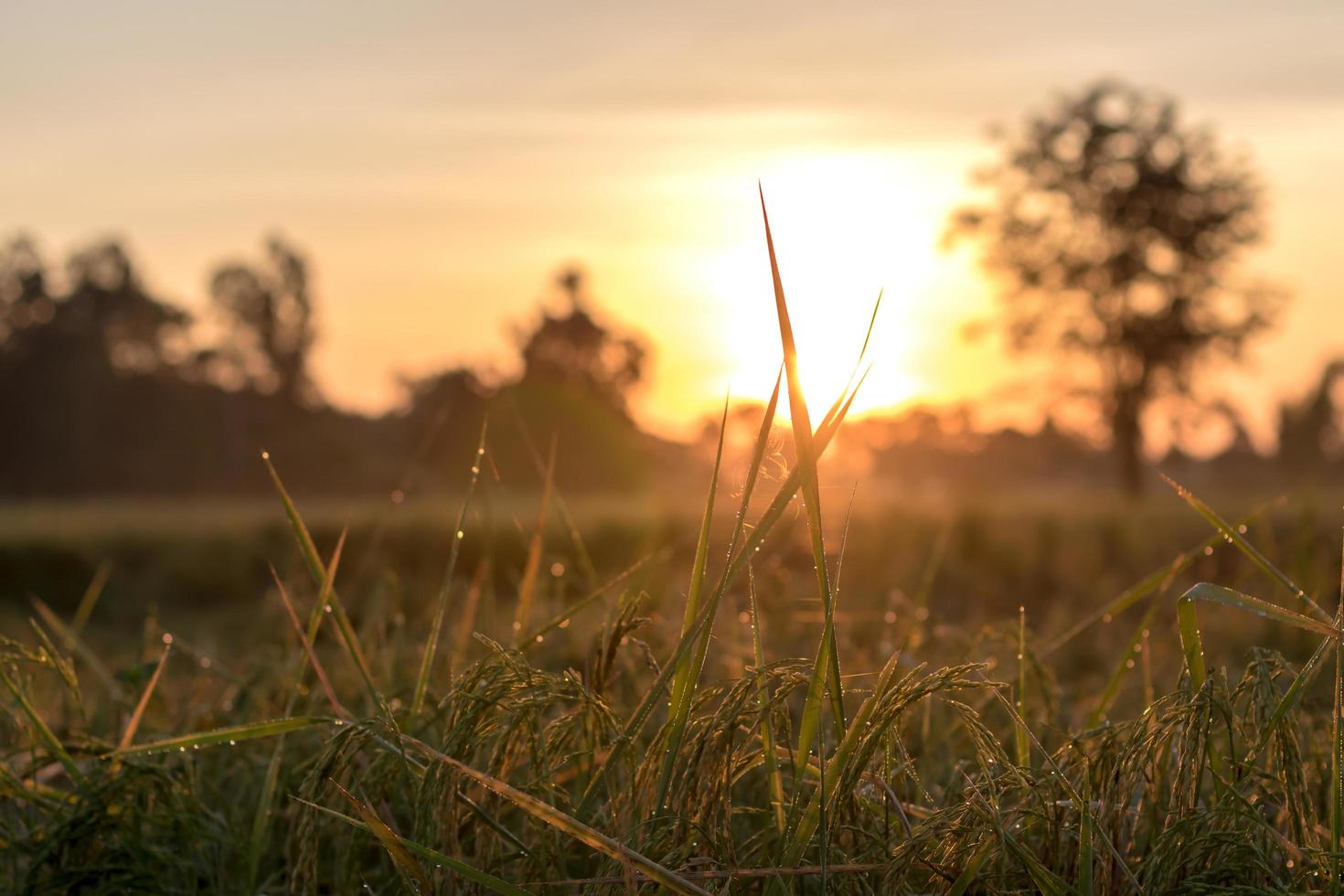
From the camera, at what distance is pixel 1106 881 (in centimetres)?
109

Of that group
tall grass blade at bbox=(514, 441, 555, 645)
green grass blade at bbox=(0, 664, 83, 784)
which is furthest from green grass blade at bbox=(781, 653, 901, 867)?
green grass blade at bbox=(0, 664, 83, 784)

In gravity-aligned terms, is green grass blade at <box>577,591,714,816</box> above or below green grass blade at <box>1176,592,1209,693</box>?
below

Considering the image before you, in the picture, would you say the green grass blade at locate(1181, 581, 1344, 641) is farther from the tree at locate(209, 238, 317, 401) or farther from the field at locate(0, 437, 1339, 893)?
the tree at locate(209, 238, 317, 401)

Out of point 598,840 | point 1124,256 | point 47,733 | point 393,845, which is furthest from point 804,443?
point 1124,256

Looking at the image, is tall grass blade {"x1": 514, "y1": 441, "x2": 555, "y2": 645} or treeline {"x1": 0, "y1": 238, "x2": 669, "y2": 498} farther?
treeline {"x1": 0, "y1": 238, "x2": 669, "y2": 498}

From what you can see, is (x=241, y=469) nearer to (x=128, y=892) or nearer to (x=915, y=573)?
(x=915, y=573)

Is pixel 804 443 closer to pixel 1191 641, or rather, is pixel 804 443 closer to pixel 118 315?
pixel 1191 641

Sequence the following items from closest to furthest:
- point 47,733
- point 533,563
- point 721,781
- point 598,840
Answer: point 598,840 < point 721,781 < point 47,733 < point 533,563

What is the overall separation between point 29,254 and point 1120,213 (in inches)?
1037

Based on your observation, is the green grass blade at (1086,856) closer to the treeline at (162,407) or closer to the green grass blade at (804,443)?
the green grass blade at (804,443)

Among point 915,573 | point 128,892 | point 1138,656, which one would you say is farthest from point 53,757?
point 915,573

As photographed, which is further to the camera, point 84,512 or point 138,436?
point 138,436

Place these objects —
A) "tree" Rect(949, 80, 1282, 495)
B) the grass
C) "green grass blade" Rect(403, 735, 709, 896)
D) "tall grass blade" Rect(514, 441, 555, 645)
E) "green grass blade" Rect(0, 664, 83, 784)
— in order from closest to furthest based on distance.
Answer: "green grass blade" Rect(403, 735, 709, 896)
the grass
"green grass blade" Rect(0, 664, 83, 784)
"tall grass blade" Rect(514, 441, 555, 645)
"tree" Rect(949, 80, 1282, 495)

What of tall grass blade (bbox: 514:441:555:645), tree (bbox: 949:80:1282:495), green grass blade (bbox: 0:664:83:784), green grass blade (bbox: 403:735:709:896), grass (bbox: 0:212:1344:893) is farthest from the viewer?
tree (bbox: 949:80:1282:495)
